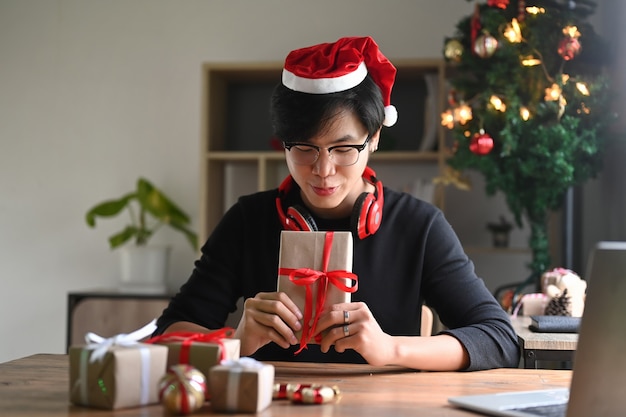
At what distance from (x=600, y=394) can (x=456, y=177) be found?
8.02 ft

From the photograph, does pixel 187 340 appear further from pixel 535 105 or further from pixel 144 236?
pixel 144 236

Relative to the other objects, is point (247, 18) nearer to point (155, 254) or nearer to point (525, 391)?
point (155, 254)

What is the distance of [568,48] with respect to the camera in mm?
2879

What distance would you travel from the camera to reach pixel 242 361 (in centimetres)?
104

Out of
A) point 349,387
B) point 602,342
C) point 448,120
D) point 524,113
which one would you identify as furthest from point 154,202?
point 602,342

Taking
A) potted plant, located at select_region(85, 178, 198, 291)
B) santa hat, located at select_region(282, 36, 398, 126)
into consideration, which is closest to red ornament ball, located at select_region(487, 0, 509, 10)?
santa hat, located at select_region(282, 36, 398, 126)

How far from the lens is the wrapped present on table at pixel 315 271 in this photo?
1360 mm

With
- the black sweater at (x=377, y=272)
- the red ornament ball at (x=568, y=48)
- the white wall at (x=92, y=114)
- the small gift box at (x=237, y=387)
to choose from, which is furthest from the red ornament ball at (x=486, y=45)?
the small gift box at (x=237, y=387)

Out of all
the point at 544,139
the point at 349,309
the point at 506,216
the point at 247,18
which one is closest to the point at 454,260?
the point at 349,309

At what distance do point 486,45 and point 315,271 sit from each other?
1.87 metres

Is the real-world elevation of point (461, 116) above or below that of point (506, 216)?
above

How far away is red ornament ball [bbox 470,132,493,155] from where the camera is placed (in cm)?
295

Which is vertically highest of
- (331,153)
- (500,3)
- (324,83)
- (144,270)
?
(500,3)

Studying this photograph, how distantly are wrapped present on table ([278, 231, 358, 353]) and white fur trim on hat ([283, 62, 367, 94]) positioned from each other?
0.42 m
